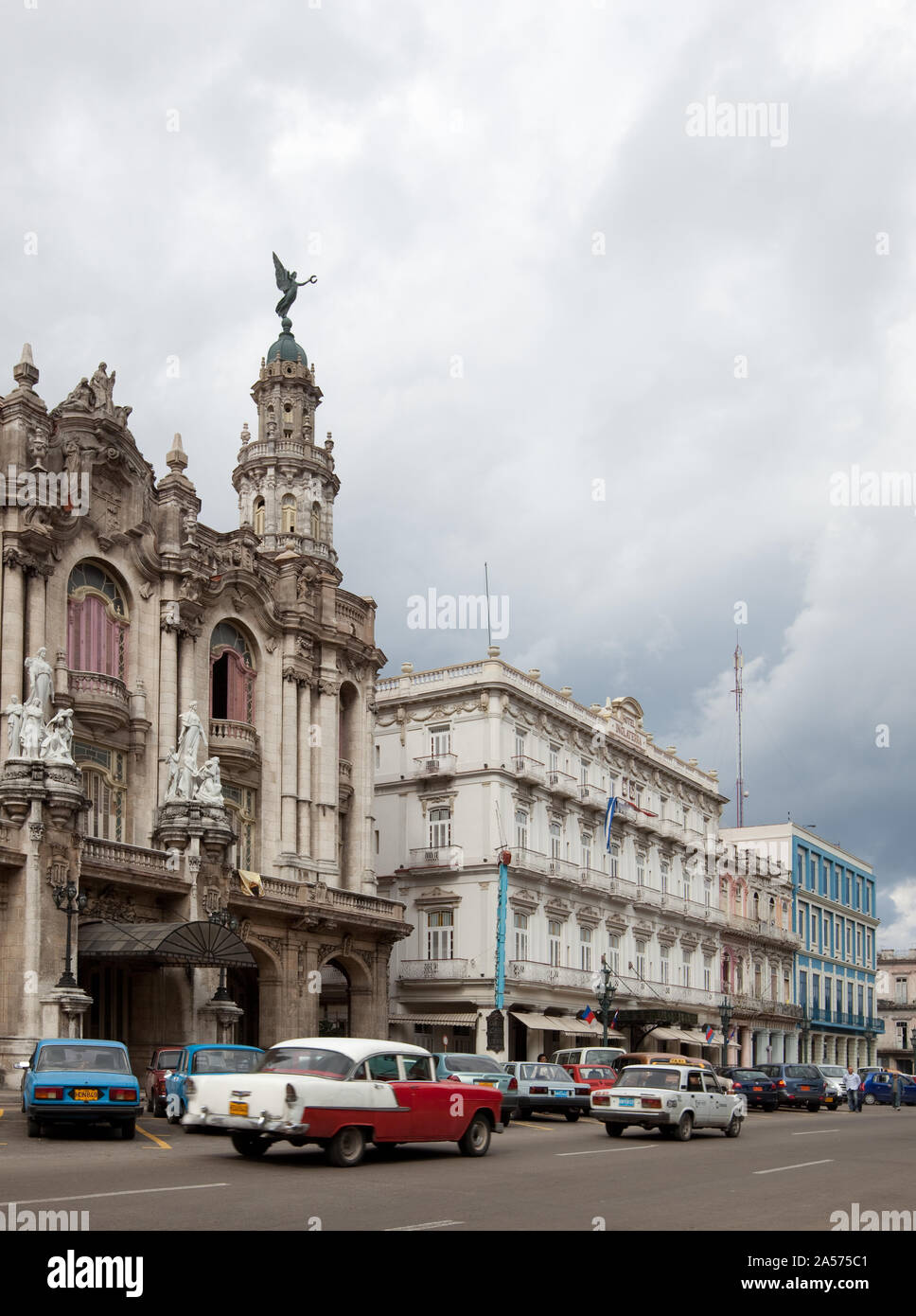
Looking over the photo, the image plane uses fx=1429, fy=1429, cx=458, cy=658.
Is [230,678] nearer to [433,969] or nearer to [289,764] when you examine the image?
[289,764]

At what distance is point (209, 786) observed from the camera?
128 feet

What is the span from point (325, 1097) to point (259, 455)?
4002 cm

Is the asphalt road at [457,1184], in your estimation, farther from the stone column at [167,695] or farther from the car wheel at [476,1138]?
the stone column at [167,695]

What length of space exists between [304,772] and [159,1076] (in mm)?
19047

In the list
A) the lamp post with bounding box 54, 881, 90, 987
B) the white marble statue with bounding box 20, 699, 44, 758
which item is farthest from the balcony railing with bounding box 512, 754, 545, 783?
the lamp post with bounding box 54, 881, 90, 987

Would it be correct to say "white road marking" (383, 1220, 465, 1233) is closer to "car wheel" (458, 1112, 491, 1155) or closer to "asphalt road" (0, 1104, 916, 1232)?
"asphalt road" (0, 1104, 916, 1232)

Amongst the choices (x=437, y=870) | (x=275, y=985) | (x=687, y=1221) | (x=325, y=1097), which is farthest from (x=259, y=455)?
(x=687, y=1221)

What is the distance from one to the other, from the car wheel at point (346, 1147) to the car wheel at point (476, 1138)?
2449 mm

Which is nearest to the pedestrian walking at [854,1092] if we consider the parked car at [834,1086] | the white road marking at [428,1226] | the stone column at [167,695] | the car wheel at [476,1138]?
the parked car at [834,1086]

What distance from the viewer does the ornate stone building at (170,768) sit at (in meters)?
33.1

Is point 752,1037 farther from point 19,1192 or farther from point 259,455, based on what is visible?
point 19,1192

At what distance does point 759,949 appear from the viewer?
7812 cm

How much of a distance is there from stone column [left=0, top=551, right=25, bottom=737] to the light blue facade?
56.1 meters

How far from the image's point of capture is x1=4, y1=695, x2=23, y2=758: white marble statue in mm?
33750
